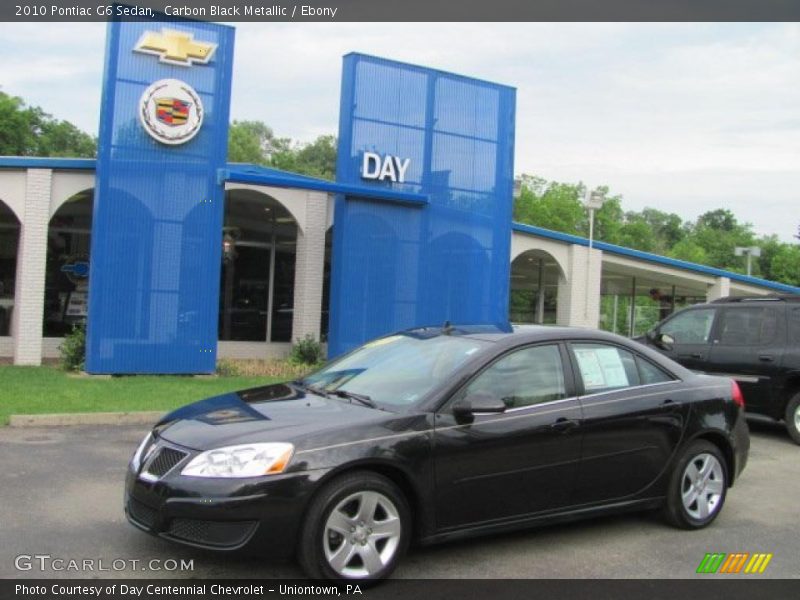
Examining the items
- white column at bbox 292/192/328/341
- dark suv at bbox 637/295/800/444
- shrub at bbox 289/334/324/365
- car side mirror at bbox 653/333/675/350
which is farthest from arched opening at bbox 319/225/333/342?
dark suv at bbox 637/295/800/444

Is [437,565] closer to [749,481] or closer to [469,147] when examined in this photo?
[749,481]

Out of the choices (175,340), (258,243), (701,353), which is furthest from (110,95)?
(701,353)

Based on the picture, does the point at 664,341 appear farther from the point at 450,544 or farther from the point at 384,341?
the point at 450,544

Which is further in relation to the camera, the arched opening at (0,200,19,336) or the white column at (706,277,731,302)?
the white column at (706,277,731,302)

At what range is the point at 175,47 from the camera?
47.2 feet

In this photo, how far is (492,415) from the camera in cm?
→ 520

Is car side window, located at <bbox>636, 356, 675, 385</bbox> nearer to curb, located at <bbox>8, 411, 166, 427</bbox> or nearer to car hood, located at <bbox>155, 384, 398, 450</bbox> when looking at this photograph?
car hood, located at <bbox>155, 384, 398, 450</bbox>

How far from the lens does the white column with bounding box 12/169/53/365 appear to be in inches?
589

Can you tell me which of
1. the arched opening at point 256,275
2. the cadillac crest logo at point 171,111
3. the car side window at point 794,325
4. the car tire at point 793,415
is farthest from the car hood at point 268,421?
the arched opening at point 256,275

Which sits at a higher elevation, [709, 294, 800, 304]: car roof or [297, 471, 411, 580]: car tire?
[709, 294, 800, 304]: car roof

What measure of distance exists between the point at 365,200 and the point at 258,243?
5015 mm

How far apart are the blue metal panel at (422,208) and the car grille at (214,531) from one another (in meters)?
11.3

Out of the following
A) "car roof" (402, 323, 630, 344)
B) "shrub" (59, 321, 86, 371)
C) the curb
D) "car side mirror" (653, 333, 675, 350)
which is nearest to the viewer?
"car roof" (402, 323, 630, 344)

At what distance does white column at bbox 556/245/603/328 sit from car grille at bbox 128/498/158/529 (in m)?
18.7
